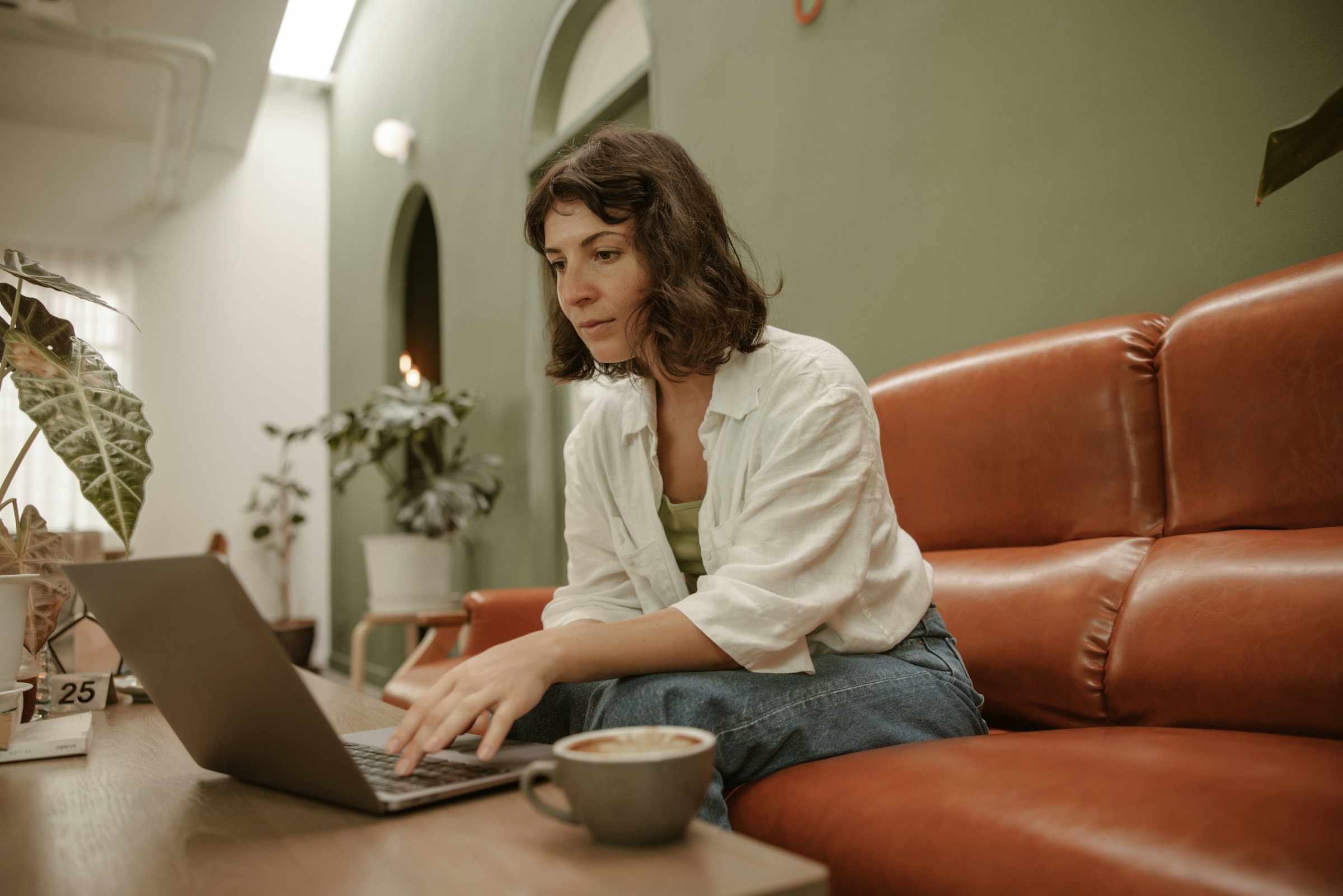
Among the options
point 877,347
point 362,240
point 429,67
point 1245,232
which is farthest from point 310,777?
point 362,240

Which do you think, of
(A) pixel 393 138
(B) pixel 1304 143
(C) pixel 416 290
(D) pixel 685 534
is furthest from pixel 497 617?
(C) pixel 416 290

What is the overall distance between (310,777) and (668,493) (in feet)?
2.26

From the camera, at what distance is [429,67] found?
4.71 m

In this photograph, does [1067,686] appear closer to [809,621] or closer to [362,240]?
[809,621]

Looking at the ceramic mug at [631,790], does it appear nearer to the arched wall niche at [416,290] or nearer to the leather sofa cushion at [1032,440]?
the leather sofa cushion at [1032,440]

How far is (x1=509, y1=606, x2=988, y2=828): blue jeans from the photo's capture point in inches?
35.7

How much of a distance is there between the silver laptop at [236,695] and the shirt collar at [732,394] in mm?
501

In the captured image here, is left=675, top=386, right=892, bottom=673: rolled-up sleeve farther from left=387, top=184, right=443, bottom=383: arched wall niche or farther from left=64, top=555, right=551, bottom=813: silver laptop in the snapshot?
left=387, top=184, right=443, bottom=383: arched wall niche

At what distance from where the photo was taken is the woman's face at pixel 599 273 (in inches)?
47.4

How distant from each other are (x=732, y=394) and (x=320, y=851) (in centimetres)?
74

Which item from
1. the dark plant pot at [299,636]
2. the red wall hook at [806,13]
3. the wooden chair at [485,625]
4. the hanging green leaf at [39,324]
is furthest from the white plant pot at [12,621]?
the dark plant pot at [299,636]

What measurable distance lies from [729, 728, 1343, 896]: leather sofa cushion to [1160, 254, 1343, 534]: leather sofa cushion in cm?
30

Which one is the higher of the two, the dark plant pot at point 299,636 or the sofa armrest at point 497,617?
the sofa armrest at point 497,617

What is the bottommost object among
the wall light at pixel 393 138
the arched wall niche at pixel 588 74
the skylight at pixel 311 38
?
the arched wall niche at pixel 588 74
